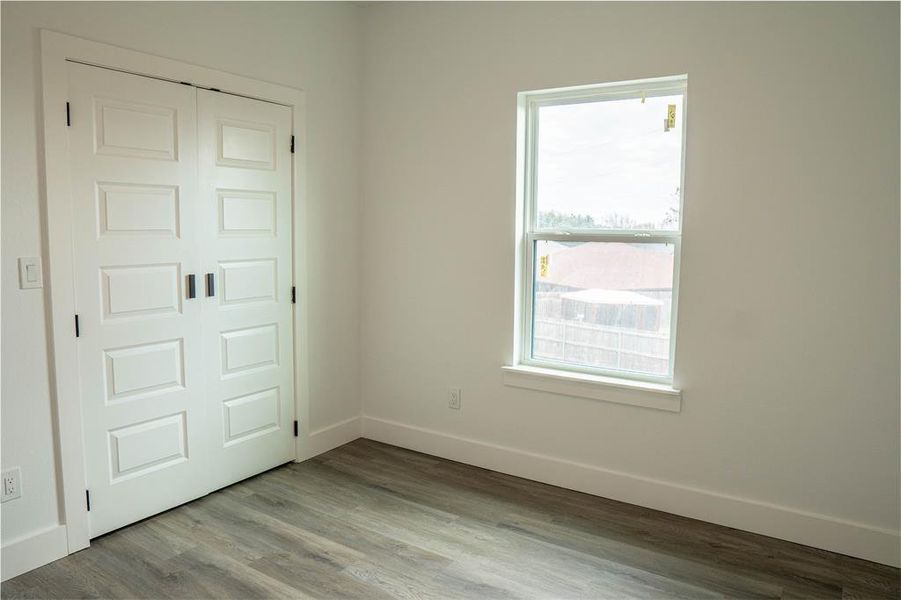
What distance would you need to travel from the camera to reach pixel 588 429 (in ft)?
11.1

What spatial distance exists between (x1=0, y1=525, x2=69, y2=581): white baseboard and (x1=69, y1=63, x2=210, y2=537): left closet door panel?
6.1 inches

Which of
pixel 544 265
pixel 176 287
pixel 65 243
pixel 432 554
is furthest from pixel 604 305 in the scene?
pixel 65 243

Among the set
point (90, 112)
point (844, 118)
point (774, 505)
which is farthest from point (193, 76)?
point (774, 505)

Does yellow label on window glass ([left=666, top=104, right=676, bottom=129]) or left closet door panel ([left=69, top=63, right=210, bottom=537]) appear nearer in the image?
left closet door panel ([left=69, top=63, right=210, bottom=537])

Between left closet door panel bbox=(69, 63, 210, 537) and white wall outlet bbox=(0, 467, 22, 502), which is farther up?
left closet door panel bbox=(69, 63, 210, 537)

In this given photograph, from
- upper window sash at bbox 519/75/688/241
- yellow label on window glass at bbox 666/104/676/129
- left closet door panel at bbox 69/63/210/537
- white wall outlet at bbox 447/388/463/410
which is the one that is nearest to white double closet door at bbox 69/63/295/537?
left closet door panel at bbox 69/63/210/537

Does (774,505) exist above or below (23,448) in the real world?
below

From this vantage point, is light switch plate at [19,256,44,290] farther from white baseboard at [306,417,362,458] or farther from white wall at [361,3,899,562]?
white wall at [361,3,899,562]

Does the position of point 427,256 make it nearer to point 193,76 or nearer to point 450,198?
point 450,198

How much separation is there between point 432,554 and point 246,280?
68.3 inches

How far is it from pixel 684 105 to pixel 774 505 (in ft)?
6.42

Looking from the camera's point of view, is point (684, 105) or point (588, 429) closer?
point (684, 105)

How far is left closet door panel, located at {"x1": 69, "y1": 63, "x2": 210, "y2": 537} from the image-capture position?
2.70 m

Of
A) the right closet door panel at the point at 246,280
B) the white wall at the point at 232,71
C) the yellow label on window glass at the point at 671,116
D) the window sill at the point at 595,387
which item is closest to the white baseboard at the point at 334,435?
the white wall at the point at 232,71
